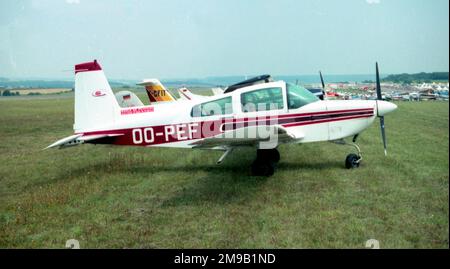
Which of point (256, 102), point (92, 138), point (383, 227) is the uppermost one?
point (256, 102)

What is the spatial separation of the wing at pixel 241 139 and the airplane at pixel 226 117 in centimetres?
4

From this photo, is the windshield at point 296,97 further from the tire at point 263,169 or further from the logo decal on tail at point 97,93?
the logo decal on tail at point 97,93

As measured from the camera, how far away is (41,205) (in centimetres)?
742

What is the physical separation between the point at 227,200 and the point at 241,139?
122 centimetres

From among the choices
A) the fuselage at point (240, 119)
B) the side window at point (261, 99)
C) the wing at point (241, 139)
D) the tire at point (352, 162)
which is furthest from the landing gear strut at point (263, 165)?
the tire at point (352, 162)

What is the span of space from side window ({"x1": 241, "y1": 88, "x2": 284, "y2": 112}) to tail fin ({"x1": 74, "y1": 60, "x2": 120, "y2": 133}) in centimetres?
328

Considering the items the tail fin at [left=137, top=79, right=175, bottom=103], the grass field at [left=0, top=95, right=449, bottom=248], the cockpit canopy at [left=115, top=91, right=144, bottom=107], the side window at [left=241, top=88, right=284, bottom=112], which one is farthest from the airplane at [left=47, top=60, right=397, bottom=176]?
the tail fin at [left=137, top=79, right=175, bottom=103]

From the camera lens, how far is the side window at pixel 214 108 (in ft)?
30.0

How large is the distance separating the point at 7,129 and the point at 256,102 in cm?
1670

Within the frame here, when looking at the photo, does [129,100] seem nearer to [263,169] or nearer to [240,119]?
[240,119]
